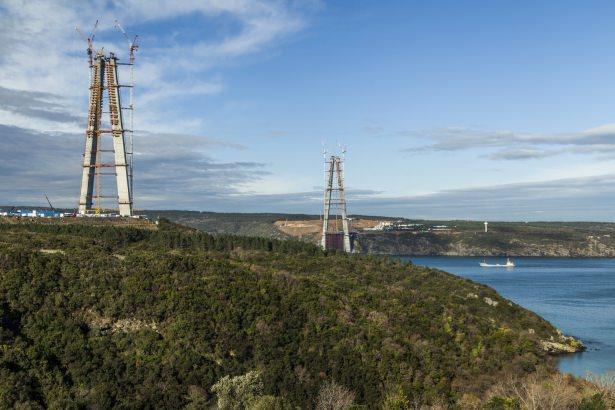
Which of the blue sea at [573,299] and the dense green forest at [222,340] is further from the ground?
the dense green forest at [222,340]

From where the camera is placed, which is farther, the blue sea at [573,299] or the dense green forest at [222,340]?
the blue sea at [573,299]

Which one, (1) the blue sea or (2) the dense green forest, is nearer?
(2) the dense green forest

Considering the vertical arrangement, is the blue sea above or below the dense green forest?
below

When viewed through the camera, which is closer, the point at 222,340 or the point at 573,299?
the point at 222,340

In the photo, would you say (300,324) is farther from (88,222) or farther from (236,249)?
(88,222)
